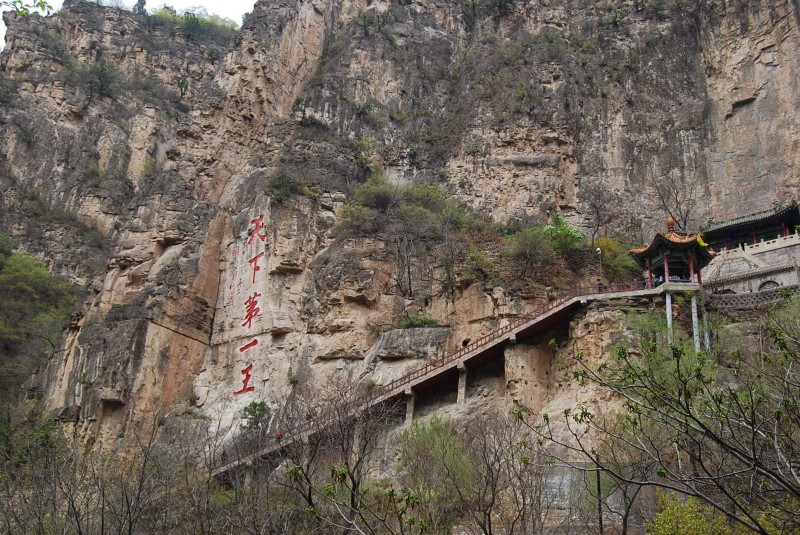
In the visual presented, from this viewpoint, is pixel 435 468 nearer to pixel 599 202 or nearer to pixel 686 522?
pixel 686 522

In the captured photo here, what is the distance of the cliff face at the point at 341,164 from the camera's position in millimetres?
27953

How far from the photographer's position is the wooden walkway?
23.2 m

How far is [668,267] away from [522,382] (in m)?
5.56

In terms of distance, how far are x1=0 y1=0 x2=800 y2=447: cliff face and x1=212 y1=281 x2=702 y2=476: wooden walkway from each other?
1.18 metres

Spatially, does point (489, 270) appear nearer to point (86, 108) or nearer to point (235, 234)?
point (235, 234)

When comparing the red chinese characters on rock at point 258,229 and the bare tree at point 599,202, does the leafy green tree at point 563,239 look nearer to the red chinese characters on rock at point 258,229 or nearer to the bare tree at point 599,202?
the bare tree at point 599,202

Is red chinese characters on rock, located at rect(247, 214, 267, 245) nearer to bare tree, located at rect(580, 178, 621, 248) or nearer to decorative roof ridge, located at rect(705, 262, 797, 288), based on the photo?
bare tree, located at rect(580, 178, 621, 248)

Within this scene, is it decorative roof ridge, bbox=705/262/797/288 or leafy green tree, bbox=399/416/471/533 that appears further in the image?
decorative roof ridge, bbox=705/262/797/288

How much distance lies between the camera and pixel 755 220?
30078mm

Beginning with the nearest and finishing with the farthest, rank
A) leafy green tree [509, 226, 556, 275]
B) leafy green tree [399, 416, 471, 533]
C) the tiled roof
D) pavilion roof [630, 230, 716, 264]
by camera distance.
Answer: leafy green tree [399, 416, 471, 533], pavilion roof [630, 230, 716, 264], leafy green tree [509, 226, 556, 275], the tiled roof

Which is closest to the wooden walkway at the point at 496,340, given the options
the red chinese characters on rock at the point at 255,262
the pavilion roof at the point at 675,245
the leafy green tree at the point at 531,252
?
the pavilion roof at the point at 675,245

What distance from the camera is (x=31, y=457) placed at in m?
20.2

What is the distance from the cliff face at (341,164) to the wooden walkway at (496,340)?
3.88ft

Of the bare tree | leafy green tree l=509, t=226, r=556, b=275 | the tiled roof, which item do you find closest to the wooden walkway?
leafy green tree l=509, t=226, r=556, b=275
